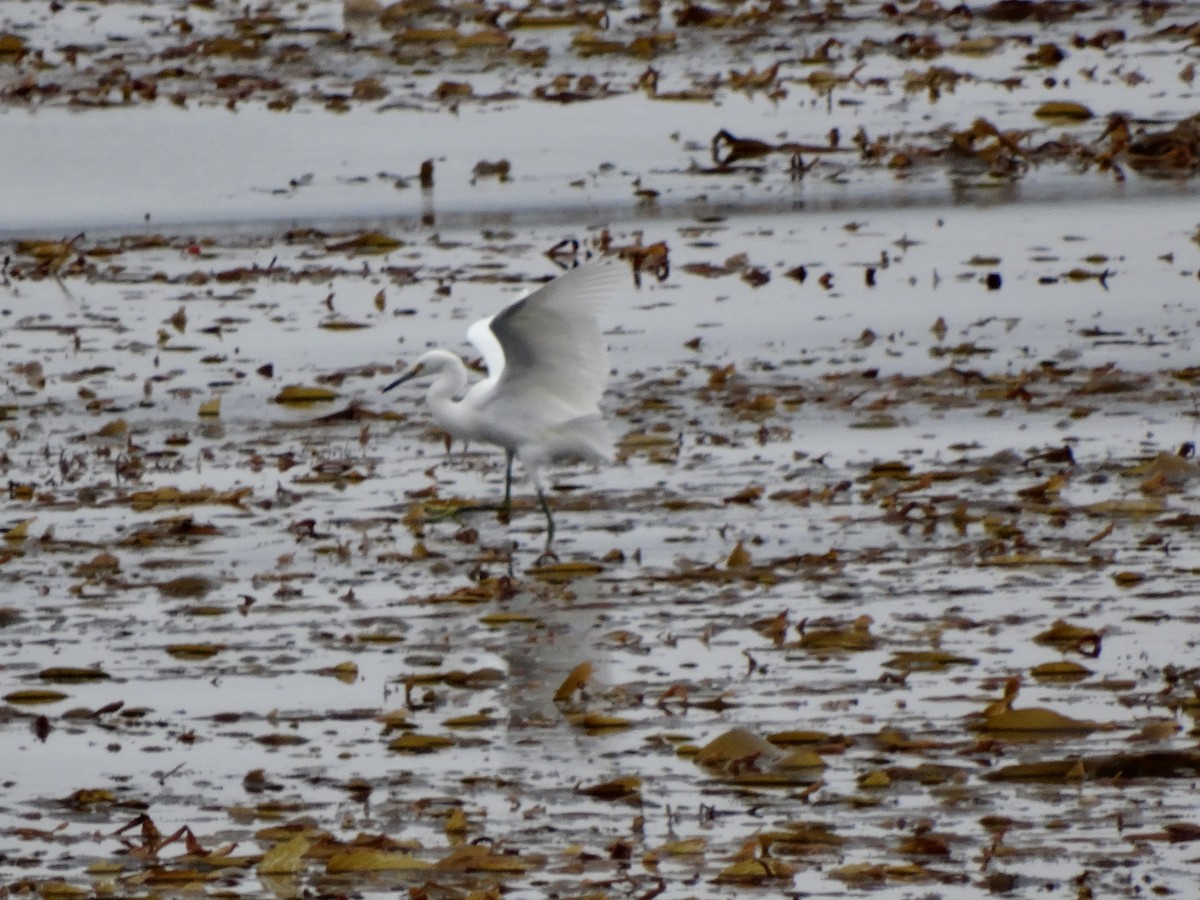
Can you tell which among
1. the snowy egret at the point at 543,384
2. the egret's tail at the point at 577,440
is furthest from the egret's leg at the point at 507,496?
the egret's tail at the point at 577,440

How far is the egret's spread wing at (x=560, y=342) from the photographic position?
28.7 feet

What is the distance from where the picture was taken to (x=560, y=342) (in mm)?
9086

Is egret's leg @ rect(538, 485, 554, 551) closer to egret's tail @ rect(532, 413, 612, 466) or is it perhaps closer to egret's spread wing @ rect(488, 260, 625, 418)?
egret's tail @ rect(532, 413, 612, 466)

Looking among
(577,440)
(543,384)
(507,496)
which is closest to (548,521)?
(577,440)

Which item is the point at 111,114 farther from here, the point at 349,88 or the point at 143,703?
the point at 143,703

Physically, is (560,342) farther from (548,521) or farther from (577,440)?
(548,521)

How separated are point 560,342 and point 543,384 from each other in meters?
0.23

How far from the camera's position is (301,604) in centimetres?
780

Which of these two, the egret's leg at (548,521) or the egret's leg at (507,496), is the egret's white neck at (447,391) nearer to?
the egret's leg at (507,496)

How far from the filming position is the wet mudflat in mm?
5707

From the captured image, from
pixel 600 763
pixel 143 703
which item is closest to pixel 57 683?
pixel 143 703

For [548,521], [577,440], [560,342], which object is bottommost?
[548,521]

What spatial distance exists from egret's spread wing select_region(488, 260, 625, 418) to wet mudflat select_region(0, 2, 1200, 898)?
423mm

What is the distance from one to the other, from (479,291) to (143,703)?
5984mm
